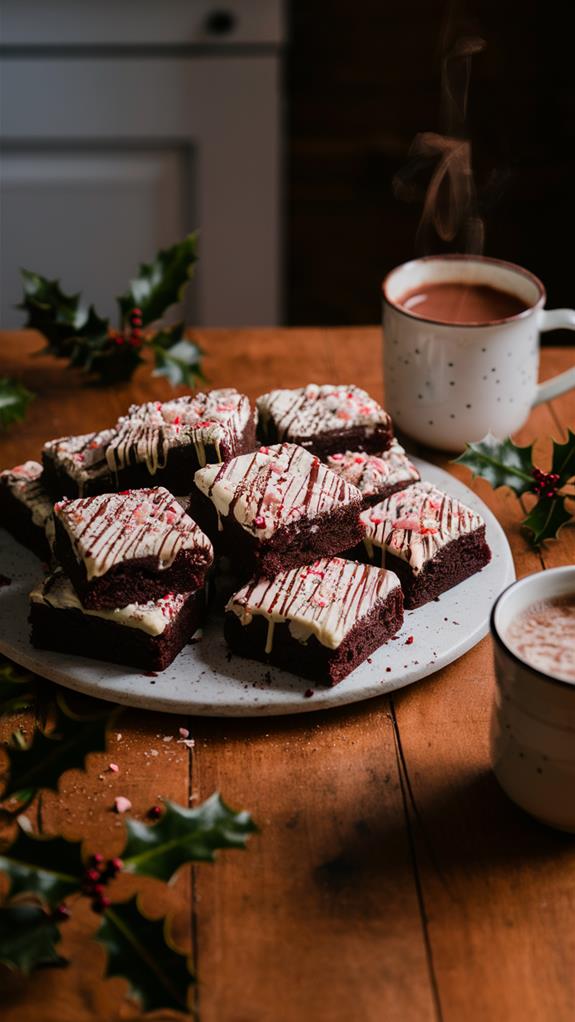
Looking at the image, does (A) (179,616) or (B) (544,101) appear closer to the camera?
(A) (179,616)

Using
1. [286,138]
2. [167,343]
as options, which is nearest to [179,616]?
[167,343]

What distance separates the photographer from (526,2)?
11.1 ft

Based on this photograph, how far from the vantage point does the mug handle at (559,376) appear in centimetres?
189

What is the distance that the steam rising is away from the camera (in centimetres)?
191

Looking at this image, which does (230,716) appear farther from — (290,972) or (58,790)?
(290,972)

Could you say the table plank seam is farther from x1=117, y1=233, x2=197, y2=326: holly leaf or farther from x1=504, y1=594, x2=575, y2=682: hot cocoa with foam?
x1=117, y1=233, x2=197, y2=326: holly leaf

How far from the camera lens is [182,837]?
1159 mm

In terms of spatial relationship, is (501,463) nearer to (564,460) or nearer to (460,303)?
(564,460)

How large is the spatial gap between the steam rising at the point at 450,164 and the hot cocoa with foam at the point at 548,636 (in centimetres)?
88

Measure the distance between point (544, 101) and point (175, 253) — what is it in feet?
5.85

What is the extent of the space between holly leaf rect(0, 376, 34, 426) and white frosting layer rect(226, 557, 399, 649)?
68 cm

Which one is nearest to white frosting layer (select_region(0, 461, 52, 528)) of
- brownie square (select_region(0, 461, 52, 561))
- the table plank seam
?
brownie square (select_region(0, 461, 52, 561))

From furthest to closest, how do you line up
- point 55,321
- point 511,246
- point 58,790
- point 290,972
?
point 511,246
point 55,321
point 58,790
point 290,972

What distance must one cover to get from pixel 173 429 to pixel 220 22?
1.85 metres
